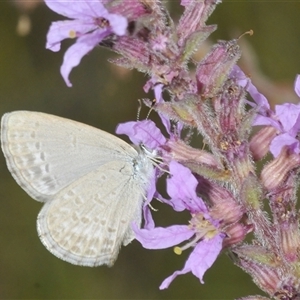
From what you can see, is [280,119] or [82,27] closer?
[82,27]

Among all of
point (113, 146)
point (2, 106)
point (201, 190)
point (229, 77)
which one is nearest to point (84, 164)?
point (113, 146)

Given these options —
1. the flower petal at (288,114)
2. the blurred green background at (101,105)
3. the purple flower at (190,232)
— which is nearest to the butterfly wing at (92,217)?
the purple flower at (190,232)

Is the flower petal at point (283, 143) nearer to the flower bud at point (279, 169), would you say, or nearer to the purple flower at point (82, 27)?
the flower bud at point (279, 169)

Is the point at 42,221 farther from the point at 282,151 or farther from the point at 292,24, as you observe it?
the point at 292,24

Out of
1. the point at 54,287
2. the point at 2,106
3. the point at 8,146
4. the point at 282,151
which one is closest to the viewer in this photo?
the point at 282,151

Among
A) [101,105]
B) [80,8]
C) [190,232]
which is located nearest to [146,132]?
[190,232]

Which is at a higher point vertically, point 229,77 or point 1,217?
point 229,77

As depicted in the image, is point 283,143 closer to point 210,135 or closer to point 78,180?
point 210,135
